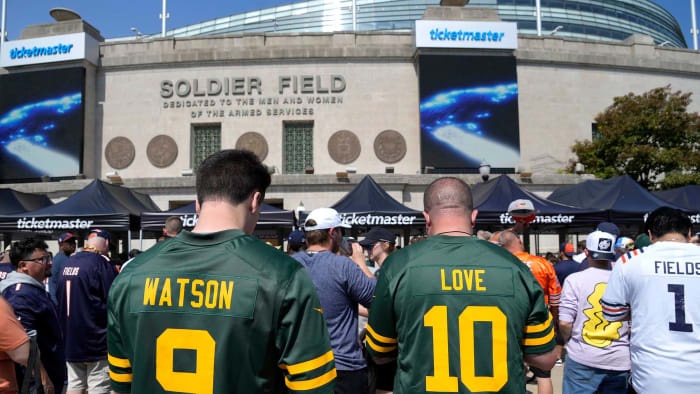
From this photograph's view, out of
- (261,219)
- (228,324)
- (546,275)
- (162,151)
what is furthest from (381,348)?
(162,151)

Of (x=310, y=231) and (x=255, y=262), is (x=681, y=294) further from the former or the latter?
(x=255, y=262)

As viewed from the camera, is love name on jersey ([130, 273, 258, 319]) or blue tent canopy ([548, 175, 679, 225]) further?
blue tent canopy ([548, 175, 679, 225])

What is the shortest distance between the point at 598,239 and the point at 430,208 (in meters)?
2.45

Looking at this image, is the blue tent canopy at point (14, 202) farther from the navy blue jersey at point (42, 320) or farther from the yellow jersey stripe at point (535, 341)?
the yellow jersey stripe at point (535, 341)

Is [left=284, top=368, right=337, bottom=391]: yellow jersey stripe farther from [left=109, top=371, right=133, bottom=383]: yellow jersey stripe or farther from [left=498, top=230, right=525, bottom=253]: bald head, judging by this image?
[left=498, top=230, right=525, bottom=253]: bald head

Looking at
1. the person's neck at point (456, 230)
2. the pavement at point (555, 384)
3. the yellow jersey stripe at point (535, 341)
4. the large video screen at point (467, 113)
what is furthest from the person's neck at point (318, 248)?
the large video screen at point (467, 113)

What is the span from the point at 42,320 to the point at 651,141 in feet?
79.7

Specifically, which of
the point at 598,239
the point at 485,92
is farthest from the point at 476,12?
the point at 598,239

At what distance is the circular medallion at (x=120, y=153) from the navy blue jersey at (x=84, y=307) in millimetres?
19987

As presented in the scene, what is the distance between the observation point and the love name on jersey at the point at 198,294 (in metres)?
1.76

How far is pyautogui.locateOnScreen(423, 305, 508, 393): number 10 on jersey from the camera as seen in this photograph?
7.73 ft

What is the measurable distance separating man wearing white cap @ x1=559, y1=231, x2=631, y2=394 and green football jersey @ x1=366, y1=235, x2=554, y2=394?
6.79 ft

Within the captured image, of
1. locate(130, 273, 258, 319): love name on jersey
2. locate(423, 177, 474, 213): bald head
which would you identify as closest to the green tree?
locate(423, 177, 474, 213): bald head

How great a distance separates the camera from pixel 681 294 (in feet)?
10.7
